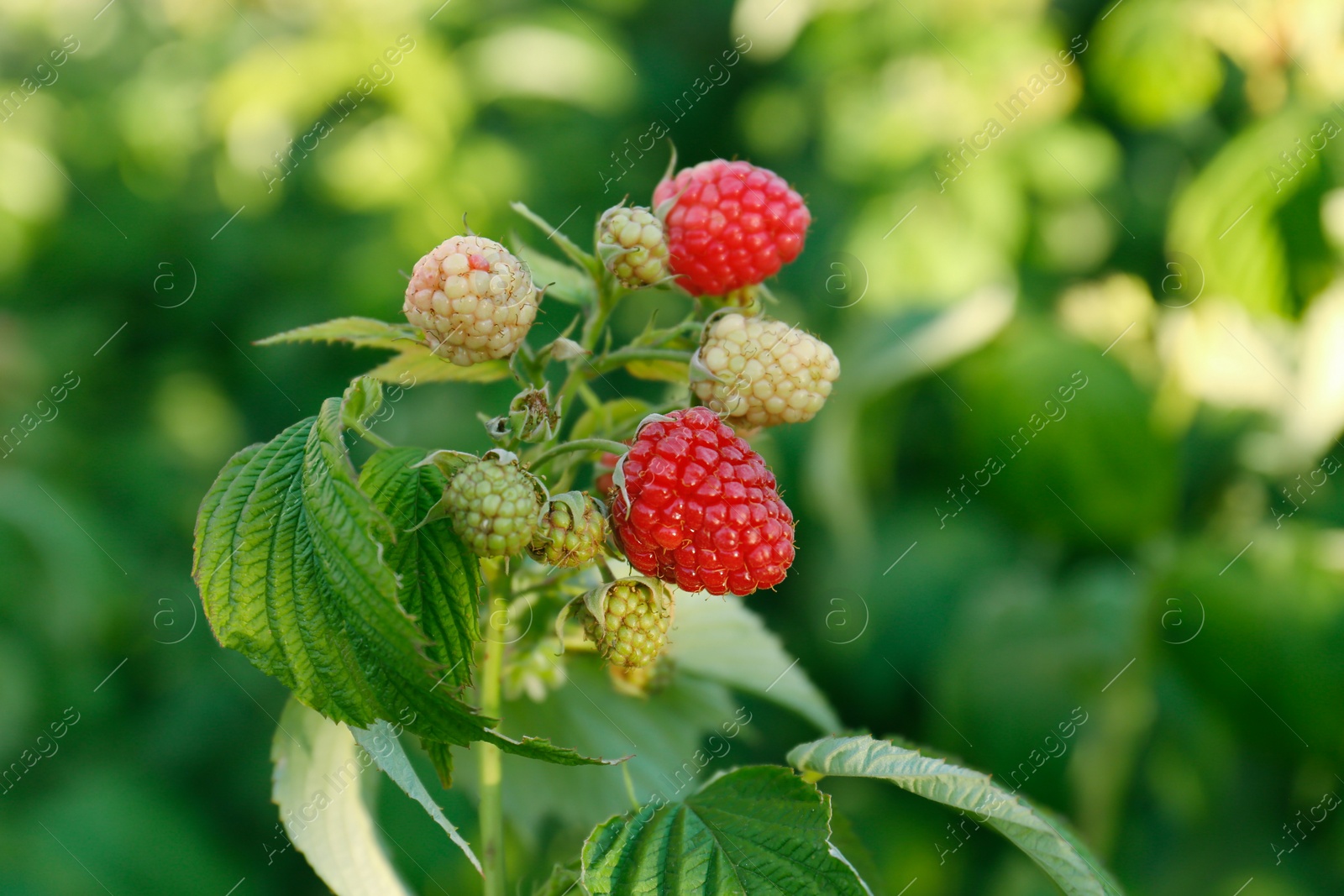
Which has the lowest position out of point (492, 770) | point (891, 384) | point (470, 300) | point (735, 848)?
point (891, 384)

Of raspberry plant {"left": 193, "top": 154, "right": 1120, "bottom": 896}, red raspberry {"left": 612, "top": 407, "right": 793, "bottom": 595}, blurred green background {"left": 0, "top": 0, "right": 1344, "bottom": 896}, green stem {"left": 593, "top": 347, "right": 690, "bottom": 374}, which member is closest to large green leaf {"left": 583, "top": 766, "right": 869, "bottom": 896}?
raspberry plant {"left": 193, "top": 154, "right": 1120, "bottom": 896}

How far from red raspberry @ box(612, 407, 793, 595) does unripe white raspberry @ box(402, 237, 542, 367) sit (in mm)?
96

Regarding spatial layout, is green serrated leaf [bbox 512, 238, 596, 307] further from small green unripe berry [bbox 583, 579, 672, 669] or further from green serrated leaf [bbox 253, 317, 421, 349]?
small green unripe berry [bbox 583, 579, 672, 669]

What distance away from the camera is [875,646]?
1596mm

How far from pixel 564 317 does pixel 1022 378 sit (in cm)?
75

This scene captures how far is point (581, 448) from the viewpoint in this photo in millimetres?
599

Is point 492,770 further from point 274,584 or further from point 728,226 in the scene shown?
point 728,226

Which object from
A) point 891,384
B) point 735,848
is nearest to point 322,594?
point 735,848

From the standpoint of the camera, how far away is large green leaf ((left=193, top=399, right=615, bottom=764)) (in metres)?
0.49

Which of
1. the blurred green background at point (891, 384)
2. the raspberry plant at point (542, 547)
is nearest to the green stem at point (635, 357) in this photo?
the raspberry plant at point (542, 547)

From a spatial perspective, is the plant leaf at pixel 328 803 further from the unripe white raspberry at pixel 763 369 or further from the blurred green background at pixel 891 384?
the blurred green background at pixel 891 384

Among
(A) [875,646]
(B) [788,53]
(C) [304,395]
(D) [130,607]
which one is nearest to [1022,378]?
(A) [875,646]

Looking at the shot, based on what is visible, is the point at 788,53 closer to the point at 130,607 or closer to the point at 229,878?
the point at 130,607

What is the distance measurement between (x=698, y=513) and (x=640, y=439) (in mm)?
61
